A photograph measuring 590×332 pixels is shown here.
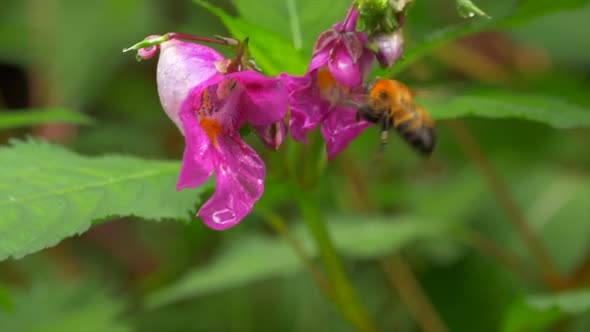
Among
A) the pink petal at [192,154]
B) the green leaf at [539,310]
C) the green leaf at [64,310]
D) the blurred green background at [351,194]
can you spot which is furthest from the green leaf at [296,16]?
the green leaf at [64,310]

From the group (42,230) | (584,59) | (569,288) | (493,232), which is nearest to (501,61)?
(584,59)

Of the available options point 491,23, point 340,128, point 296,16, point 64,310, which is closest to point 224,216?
point 340,128

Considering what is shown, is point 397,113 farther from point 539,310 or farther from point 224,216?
point 539,310

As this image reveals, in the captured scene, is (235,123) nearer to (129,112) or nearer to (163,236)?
(163,236)

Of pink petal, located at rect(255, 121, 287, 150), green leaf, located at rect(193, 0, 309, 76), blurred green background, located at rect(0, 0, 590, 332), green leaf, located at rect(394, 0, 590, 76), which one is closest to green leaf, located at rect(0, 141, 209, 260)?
blurred green background, located at rect(0, 0, 590, 332)

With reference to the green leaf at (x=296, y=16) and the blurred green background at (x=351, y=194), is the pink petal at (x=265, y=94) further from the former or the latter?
the green leaf at (x=296, y=16)

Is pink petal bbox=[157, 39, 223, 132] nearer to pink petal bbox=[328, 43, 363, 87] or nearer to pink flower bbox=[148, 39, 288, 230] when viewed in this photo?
pink flower bbox=[148, 39, 288, 230]

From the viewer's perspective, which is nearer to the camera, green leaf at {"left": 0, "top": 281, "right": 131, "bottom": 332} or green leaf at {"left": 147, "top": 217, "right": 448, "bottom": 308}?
green leaf at {"left": 0, "top": 281, "right": 131, "bottom": 332}

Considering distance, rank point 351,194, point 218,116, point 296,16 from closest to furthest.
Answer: point 218,116, point 296,16, point 351,194
